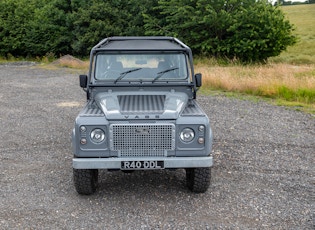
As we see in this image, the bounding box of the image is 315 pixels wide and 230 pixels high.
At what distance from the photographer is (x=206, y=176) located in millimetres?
5270

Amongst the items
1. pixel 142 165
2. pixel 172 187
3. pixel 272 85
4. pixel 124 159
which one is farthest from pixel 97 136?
pixel 272 85

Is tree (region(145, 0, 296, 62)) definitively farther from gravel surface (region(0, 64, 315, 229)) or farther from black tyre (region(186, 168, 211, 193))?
black tyre (region(186, 168, 211, 193))

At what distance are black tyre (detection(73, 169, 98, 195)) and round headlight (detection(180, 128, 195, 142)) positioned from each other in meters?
1.24

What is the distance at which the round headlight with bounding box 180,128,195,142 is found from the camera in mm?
5031

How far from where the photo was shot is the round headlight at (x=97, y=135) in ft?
16.4

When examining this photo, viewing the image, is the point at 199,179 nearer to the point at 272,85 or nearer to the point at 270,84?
Result: the point at 272,85

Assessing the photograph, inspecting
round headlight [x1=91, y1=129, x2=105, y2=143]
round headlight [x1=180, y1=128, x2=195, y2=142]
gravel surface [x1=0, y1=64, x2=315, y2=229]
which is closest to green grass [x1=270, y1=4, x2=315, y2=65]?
gravel surface [x1=0, y1=64, x2=315, y2=229]

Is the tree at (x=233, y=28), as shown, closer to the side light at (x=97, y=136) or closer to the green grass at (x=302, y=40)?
the green grass at (x=302, y=40)

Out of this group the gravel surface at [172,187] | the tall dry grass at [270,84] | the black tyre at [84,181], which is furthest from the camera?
the tall dry grass at [270,84]

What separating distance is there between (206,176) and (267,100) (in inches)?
323

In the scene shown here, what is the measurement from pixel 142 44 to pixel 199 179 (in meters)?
2.46

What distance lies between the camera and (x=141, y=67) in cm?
615

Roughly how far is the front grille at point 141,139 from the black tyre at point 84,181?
52 centimetres

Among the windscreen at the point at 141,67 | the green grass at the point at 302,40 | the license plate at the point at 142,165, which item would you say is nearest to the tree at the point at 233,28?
the green grass at the point at 302,40
